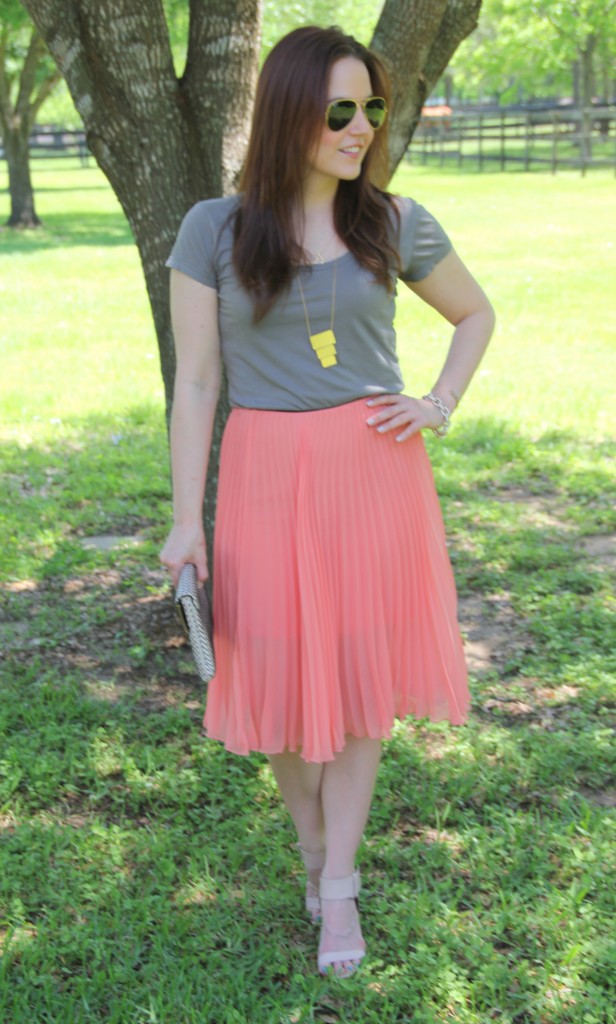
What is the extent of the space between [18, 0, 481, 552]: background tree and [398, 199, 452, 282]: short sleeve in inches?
50.4

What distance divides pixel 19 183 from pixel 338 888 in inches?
773

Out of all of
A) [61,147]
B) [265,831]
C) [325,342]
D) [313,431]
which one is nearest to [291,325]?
[325,342]

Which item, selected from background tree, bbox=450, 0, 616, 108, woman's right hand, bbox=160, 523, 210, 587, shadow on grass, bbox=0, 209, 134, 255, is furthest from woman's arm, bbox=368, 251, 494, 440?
background tree, bbox=450, 0, 616, 108

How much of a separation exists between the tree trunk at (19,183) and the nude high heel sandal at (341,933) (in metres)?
19.2

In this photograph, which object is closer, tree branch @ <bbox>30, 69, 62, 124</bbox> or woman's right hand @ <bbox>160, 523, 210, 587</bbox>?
woman's right hand @ <bbox>160, 523, 210, 587</bbox>

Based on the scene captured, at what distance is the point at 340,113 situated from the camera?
7.83 feet

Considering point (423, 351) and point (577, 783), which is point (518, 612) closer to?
point (577, 783)

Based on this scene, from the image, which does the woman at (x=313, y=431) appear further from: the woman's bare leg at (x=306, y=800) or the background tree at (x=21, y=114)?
the background tree at (x=21, y=114)

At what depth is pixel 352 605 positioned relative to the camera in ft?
8.22

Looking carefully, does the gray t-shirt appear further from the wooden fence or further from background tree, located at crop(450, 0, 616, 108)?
background tree, located at crop(450, 0, 616, 108)

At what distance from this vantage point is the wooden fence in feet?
92.7

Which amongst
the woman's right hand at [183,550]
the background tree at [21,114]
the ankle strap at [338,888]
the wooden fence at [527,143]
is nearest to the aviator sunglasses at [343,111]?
the woman's right hand at [183,550]

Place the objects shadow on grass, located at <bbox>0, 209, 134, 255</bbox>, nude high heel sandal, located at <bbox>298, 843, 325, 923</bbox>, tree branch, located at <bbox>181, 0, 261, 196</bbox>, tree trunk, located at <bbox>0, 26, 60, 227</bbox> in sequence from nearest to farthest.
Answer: nude high heel sandal, located at <bbox>298, 843, 325, 923</bbox>, tree branch, located at <bbox>181, 0, 261, 196</bbox>, shadow on grass, located at <bbox>0, 209, 134, 255</bbox>, tree trunk, located at <bbox>0, 26, 60, 227</bbox>

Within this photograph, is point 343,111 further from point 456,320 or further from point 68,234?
point 68,234
